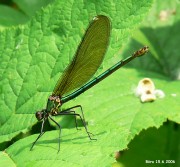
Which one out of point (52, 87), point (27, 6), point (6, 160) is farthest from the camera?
point (27, 6)

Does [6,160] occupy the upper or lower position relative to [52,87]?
lower

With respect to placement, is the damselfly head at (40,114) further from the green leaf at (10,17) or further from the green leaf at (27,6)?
the green leaf at (27,6)

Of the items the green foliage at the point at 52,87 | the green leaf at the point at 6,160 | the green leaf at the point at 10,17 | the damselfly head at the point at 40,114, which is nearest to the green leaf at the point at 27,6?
the green leaf at the point at 10,17

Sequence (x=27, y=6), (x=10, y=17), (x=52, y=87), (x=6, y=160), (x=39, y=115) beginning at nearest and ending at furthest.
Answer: (x=6, y=160) < (x=52, y=87) < (x=39, y=115) < (x=10, y=17) < (x=27, y=6)

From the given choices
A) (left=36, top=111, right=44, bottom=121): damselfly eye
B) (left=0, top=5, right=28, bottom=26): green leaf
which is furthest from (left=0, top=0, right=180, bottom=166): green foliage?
(left=0, top=5, right=28, bottom=26): green leaf

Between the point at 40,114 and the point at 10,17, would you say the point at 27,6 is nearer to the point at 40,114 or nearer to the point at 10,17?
the point at 10,17

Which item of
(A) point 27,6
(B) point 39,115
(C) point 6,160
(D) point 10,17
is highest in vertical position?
(A) point 27,6

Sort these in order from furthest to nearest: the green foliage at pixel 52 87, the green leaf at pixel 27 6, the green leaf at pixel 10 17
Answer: the green leaf at pixel 27 6 < the green leaf at pixel 10 17 < the green foliage at pixel 52 87

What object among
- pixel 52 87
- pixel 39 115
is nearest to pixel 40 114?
pixel 39 115

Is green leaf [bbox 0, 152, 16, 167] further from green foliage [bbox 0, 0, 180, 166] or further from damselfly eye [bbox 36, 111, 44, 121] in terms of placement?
damselfly eye [bbox 36, 111, 44, 121]
